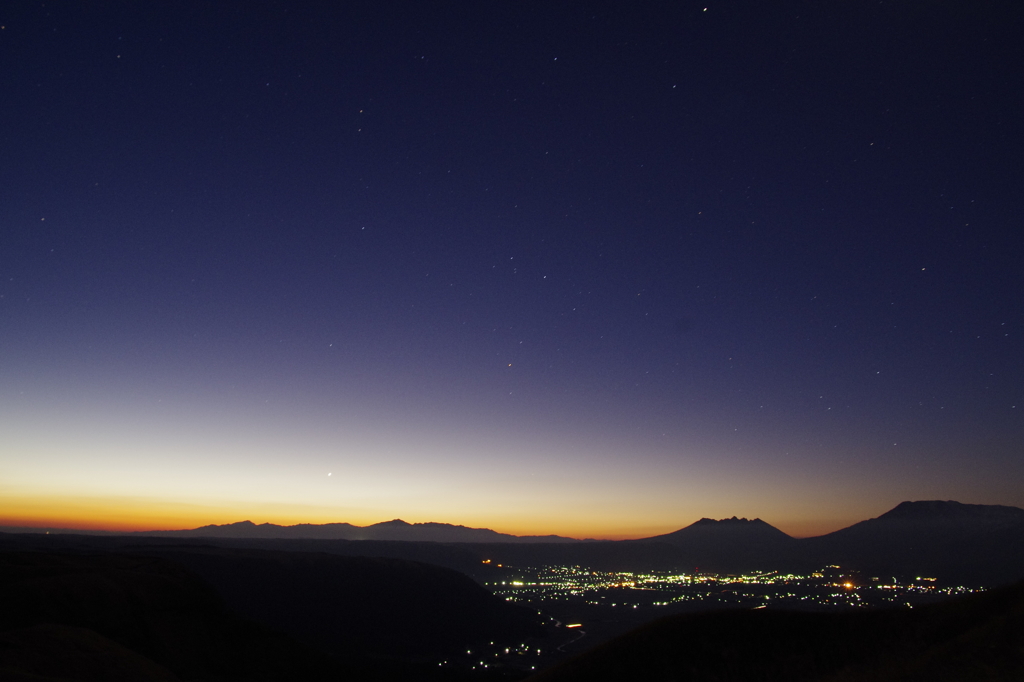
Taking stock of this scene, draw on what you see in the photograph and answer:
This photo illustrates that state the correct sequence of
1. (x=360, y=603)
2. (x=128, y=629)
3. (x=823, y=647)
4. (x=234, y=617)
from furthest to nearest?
(x=360, y=603) → (x=234, y=617) → (x=128, y=629) → (x=823, y=647)

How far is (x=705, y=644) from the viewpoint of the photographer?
1104 inches

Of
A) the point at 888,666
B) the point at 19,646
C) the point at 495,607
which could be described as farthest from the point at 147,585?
the point at 495,607

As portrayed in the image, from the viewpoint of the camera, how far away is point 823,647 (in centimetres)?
2625

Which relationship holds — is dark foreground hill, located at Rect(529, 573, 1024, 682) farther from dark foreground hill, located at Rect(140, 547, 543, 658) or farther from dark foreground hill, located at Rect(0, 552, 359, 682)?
dark foreground hill, located at Rect(140, 547, 543, 658)

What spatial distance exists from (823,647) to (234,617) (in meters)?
75.8

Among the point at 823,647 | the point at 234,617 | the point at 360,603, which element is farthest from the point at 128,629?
the point at 360,603

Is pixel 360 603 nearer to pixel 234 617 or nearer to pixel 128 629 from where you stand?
pixel 234 617

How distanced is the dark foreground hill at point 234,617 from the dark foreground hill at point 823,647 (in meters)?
27.5

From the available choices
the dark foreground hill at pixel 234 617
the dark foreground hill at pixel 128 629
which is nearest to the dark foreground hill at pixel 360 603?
the dark foreground hill at pixel 234 617

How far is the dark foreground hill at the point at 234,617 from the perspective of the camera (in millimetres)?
43406

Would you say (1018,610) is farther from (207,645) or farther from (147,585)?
(147,585)

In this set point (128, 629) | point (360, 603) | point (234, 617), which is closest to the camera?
point (128, 629)

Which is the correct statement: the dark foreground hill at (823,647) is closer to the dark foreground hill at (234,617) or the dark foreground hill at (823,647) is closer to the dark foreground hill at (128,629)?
the dark foreground hill at (234,617)

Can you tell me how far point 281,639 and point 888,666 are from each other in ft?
252
